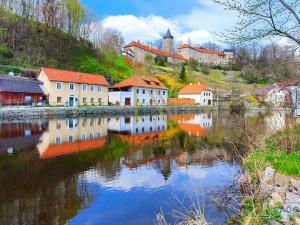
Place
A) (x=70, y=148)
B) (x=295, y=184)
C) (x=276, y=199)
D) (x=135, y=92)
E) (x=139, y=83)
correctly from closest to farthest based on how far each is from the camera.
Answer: (x=276, y=199) < (x=295, y=184) < (x=70, y=148) < (x=135, y=92) < (x=139, y=83)

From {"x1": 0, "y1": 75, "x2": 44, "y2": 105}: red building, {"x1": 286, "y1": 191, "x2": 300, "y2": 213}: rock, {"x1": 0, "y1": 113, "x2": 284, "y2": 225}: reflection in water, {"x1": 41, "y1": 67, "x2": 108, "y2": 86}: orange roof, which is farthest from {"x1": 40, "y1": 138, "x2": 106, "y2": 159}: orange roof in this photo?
{"x1": 41, "y1": 67, "x2": 108, "y2": 86}: orange roof

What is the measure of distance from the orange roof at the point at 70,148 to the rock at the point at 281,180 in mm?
11986

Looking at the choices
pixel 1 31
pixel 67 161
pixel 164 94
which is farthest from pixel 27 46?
pixel 67 161

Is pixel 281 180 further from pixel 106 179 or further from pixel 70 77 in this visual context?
pixel 70 77

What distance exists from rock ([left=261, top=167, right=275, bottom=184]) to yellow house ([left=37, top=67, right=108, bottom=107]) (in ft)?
153

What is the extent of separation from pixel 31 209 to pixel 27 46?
200 ft

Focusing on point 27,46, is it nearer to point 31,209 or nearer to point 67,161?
point 67,161

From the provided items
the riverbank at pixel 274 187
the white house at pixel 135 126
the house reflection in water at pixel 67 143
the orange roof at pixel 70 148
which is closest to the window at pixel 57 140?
the house reflection in water at pixel 67 143

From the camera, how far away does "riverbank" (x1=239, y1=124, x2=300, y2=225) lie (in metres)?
6.83

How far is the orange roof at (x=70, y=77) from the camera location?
5198 cm

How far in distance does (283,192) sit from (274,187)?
0.39 m

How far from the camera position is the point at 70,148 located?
65.4 feet

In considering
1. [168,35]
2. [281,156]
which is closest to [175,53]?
[168,35]

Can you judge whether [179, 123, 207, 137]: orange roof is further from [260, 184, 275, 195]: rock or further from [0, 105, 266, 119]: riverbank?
[0, 105, 266, 119]: riverbank
